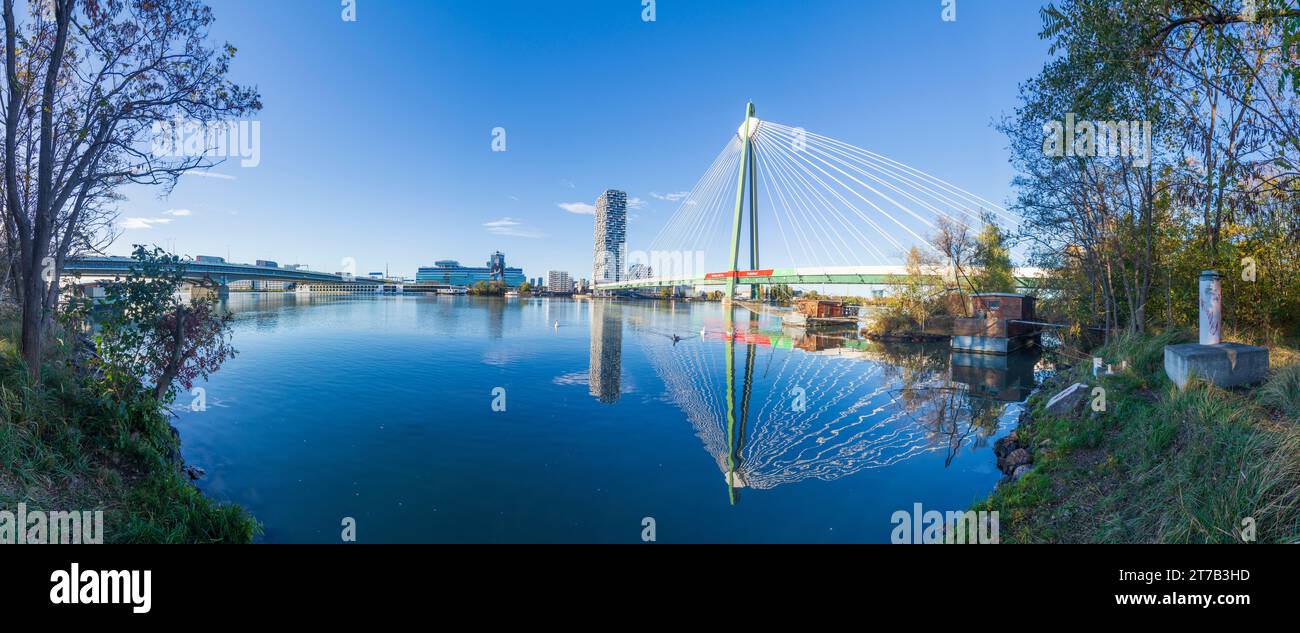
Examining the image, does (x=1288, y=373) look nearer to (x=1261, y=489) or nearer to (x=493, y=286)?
(x=1261, y=489)

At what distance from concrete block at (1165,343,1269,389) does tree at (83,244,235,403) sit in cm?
1526

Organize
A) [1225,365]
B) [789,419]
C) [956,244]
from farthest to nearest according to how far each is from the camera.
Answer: [956,244] → [789,419] → [1225,365]

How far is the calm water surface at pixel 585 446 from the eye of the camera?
7.64 meters

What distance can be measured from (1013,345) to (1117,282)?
573 inches

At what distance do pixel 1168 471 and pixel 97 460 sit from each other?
1336cm

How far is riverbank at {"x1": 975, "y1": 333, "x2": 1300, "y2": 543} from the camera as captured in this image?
4172 mm

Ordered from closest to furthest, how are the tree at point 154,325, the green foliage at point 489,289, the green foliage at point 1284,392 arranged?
the green foliage at point 1284,392
the tree at point 154,325
the green foliage at point 489,289

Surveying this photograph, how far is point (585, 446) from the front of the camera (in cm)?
1100

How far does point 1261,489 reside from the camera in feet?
13.5

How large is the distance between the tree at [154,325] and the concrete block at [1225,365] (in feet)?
50.1

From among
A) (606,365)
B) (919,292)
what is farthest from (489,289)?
(606,365)

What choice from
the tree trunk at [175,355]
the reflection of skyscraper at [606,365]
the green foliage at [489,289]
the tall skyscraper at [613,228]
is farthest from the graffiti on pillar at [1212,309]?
the tall skyscraper at [613,228]

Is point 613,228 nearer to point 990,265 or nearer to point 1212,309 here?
point 990,265

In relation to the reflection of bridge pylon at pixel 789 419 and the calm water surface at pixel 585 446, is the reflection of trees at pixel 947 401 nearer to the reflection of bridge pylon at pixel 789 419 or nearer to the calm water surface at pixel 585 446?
the calm water surface at pixel 585 446
